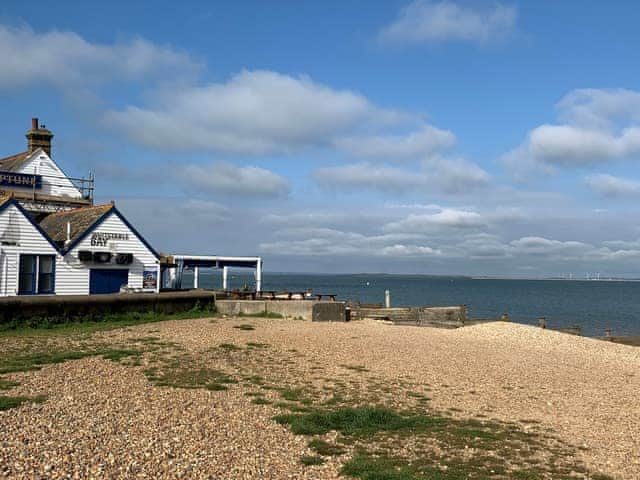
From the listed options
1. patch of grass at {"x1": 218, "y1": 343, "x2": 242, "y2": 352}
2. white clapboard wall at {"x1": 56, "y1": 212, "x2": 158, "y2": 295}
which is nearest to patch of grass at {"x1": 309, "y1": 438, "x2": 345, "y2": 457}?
patch of grass at {"x1": 218, "y1": 343, "x2": 242, "y2": 352}

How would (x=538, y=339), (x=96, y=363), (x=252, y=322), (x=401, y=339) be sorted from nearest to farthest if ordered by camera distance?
(x=96, y=363) → (x=401, y=339) → (x=252, y=322) → (x=538, y=339)

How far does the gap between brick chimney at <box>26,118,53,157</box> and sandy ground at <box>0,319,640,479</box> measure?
2718 cm

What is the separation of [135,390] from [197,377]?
1.84 m

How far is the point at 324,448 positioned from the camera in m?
9.06

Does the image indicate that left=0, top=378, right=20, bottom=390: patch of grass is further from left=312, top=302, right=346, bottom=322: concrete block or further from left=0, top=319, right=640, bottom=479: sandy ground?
left=312, top=302, right=346, bottom=322: concrete block

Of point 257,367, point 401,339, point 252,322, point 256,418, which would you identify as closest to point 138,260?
point 252,322

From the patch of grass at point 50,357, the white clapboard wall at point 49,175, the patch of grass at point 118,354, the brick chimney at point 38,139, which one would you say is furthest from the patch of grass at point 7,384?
the brick chimney at point 38,139

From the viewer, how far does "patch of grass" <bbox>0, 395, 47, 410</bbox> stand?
10.3 m

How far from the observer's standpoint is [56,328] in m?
20.7

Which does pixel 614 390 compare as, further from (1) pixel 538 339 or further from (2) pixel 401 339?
(1) pixel 538 339

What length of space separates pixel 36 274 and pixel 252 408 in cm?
1941

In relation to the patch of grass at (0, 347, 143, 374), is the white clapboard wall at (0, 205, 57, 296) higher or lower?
higher

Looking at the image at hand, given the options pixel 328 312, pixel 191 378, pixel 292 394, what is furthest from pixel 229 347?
pixel 328 312

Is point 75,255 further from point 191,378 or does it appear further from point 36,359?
point 191,378
